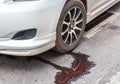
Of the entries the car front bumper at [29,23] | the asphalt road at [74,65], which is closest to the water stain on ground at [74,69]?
the asphalt road at [74,65]

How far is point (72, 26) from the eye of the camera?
12.4 ft

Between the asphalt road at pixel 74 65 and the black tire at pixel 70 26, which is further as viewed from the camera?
the black tire at pixel 70 26

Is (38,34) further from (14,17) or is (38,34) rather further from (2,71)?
(2,71)

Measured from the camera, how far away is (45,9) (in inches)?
121

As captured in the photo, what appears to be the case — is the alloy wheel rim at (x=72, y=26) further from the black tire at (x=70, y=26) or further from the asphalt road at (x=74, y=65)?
the asphalt road at (x=74, y=65)

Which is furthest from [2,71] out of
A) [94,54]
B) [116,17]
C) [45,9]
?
[116,17]

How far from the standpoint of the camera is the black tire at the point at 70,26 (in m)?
3.48

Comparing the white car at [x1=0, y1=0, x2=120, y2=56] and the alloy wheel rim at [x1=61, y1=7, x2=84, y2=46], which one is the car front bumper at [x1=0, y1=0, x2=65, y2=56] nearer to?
the white car at [x1=0, y1=0, x2=120, y2=56]

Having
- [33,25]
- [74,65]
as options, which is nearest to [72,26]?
[74,65]

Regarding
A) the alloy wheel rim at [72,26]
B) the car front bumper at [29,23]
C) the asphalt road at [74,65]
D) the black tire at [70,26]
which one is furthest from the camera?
the alloy wheel rim at [72,26]

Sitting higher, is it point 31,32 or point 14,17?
point 14,17

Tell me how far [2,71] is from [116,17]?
2726 millimetres

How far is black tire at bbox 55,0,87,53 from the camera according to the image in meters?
3.48

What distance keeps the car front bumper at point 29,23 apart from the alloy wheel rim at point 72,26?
332 mm
